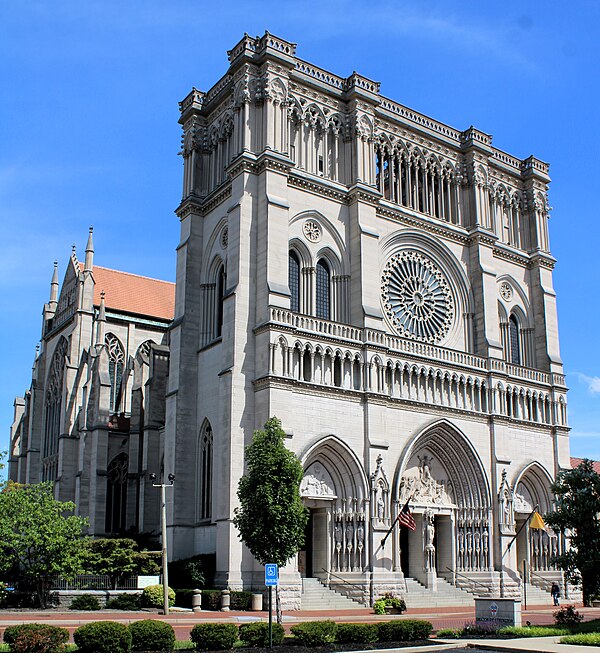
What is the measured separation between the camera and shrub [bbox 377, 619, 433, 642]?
24.0 m

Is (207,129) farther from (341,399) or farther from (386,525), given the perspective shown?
(386,525)

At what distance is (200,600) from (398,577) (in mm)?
11209

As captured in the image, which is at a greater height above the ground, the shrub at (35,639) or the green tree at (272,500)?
the green tree at (272,500)

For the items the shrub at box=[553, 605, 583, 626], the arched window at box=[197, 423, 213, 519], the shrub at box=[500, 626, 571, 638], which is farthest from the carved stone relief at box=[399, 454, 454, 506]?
the shrub at box=[500, 626, 571, 638]

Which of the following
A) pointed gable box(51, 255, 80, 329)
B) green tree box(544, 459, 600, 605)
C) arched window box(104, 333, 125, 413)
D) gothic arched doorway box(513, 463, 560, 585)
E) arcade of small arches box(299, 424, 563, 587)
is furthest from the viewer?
pointed gable box(51, 255, 80, 329)

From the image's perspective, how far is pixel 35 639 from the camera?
Answer: 20078mm

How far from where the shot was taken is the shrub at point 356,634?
23.3 meters

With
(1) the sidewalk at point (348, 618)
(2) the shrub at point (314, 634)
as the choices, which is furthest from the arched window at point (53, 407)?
(2) the shrub at point (314, 634)

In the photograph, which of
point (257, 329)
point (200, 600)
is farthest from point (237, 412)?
point (200, 600)

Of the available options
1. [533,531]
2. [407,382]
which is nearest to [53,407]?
[407,382]

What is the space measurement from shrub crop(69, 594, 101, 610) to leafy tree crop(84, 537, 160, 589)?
358 cm

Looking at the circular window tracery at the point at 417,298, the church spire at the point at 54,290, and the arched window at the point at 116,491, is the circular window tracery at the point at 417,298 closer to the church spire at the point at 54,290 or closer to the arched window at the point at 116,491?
the arched window at the point at 116,491

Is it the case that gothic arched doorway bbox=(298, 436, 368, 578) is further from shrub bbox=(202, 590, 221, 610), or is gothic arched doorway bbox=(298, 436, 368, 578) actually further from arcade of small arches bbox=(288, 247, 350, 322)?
arcade of small arches bbox=(288, 247, 350, 322)

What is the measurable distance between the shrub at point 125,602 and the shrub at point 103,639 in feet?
52.2
